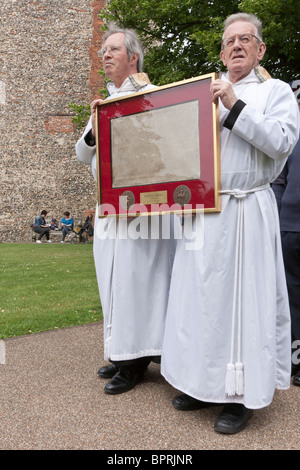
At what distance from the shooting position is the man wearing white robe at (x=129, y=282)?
3.10 meters

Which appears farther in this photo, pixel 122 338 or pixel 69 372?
pixel 69 372

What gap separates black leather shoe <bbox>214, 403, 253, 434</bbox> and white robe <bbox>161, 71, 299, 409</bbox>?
0.08 m

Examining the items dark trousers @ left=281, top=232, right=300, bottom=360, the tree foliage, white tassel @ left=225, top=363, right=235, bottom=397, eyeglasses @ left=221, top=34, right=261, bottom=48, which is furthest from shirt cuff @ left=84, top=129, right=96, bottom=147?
the tree foliage

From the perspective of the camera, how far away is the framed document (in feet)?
8.70

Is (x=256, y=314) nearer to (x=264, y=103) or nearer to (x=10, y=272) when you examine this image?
(x=264, y=103)

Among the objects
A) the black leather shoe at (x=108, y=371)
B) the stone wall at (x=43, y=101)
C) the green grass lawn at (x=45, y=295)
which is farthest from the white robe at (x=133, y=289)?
the stone wall at (x=43, y=101)

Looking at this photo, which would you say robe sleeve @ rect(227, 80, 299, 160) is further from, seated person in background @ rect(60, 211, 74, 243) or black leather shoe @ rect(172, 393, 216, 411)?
seated person in background @ rect(60, 211, 74, 243)

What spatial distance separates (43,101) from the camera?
2275 cm

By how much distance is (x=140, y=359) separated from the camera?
323 cm

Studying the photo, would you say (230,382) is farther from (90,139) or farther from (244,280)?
(90,139)

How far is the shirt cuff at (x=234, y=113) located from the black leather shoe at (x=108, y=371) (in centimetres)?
189

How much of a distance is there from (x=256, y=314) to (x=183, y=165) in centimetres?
94


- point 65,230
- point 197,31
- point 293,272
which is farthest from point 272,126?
point 65,230
